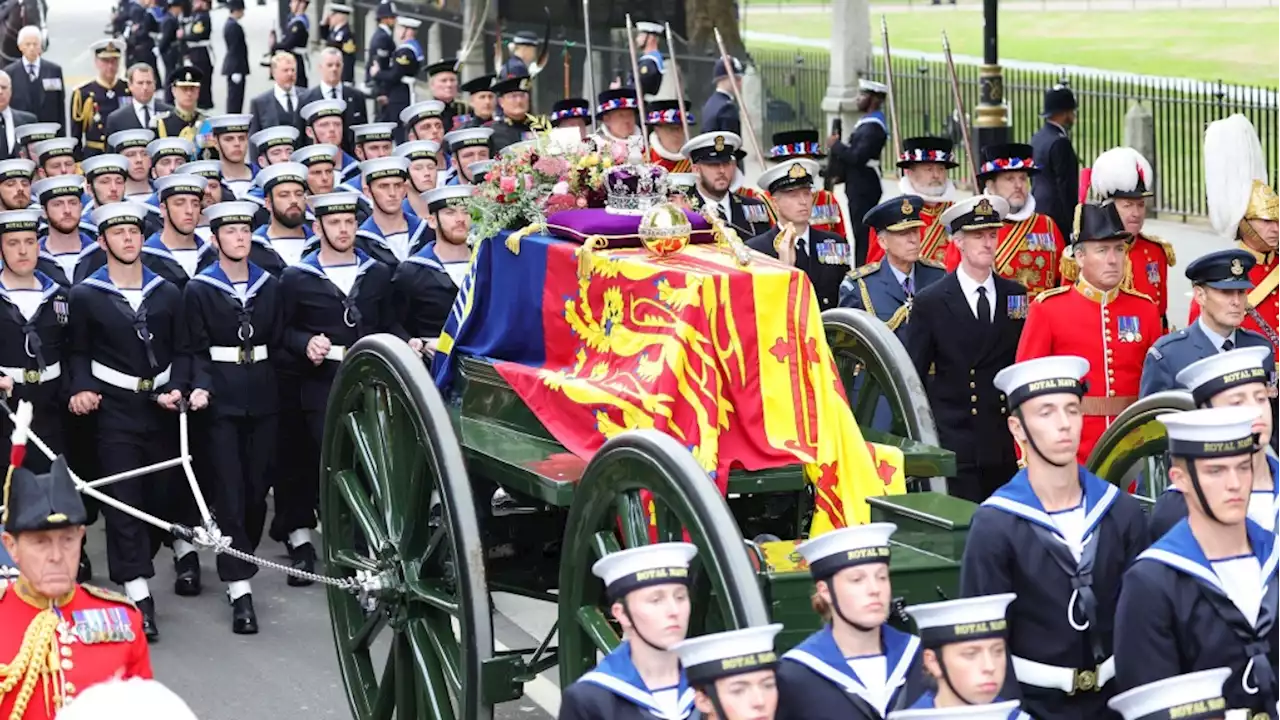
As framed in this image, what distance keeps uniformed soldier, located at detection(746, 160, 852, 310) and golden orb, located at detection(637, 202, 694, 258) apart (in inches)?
118

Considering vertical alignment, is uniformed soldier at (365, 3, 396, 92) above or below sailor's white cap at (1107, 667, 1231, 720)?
above

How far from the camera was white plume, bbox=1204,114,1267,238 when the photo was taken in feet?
31.4

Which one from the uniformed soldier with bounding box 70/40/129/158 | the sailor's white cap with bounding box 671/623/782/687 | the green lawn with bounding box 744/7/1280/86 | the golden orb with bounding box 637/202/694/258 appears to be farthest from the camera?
the green lawn with bounding box 744/7/1280/86

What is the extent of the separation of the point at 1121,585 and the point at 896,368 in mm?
2197

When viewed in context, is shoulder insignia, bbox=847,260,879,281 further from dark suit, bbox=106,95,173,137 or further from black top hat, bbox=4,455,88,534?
dark suit, bbox=106,95,173,137

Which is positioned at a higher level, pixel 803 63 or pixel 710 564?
pixel 803 63

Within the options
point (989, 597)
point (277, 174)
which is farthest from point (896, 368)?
point (277, 174)

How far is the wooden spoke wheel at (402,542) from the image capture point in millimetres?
7016

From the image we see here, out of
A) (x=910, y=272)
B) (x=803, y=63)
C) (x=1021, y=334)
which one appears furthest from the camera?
(x=803, y=63)

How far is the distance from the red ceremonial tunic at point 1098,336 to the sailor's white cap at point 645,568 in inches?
144

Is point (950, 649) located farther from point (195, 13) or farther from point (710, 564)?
point (195, 13)

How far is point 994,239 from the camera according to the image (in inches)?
380

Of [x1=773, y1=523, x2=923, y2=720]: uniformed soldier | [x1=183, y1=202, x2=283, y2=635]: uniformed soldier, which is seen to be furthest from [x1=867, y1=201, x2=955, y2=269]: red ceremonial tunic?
[x1=773, y1=523, x2=923, y2=720]: uniformed soldier

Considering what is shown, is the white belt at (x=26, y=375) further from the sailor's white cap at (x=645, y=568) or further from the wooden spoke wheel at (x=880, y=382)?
the sailor's white cap at (x=645, y=568)
